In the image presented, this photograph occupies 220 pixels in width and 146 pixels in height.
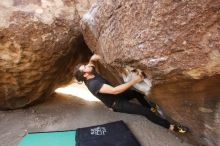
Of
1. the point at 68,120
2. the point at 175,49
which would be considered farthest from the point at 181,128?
the point at 68,120

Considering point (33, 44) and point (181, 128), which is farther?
point (33, 44)

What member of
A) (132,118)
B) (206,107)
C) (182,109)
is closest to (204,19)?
(206,107)

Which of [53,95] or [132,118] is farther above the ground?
[53,95]

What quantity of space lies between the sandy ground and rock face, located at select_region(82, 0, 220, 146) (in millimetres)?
739

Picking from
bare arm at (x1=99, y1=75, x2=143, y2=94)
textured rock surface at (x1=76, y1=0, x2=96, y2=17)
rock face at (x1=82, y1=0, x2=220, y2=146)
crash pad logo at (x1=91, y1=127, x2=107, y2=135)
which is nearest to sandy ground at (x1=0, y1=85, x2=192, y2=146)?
crash pad logo at (x1=91, y1=127, x2=107, y2=135)

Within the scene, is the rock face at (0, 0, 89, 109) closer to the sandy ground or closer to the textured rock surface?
the textured rock surface

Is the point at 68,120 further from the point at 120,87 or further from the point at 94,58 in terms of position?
the point at 120,87

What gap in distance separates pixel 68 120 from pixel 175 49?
2839mm

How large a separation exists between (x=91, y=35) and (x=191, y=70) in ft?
5.88

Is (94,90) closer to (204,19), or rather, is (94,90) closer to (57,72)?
(57,72)

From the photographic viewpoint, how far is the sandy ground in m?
4.06

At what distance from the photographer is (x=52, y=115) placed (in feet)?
16.3

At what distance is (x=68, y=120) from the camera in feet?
15.7

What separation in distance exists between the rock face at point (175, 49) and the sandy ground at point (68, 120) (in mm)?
739
